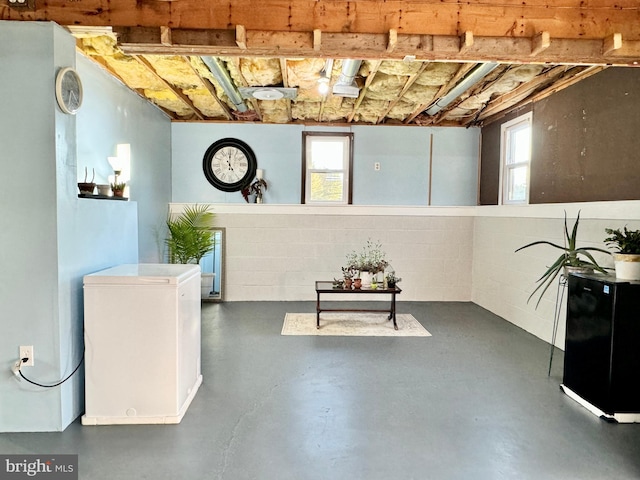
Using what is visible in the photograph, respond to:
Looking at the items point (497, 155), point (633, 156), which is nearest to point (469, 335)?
point (633, 156)

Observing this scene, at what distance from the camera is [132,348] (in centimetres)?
253

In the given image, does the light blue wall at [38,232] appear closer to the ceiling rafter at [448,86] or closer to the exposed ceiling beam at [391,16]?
the exposed ceiling beam at [391,16]

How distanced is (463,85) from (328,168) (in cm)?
252

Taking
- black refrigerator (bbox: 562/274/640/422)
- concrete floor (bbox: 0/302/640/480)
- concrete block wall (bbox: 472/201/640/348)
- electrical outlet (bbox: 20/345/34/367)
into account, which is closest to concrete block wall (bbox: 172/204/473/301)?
concrete block wall (bbox: 472/201/640/348)

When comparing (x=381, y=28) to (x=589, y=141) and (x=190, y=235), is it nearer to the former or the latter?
(x=589, y=141)

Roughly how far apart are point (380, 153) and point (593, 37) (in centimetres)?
367

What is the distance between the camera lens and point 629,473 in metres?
2.12

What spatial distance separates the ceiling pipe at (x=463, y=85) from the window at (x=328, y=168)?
1.39 meters

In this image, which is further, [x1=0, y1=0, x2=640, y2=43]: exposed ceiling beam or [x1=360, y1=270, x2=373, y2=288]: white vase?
[x1=360, y1=270, x2=373, y2=288]: white vase

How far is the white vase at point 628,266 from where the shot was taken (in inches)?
106

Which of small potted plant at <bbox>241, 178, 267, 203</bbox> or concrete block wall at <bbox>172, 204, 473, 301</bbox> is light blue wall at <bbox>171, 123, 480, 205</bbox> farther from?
concrete block wall at <bbox>172, 204, 473, 301</bbox>

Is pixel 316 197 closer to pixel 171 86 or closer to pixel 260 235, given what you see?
pixel 260 235

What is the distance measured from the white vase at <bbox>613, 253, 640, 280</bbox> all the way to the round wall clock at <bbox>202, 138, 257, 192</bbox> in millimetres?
4800

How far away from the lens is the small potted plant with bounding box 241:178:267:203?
612 centimetres
